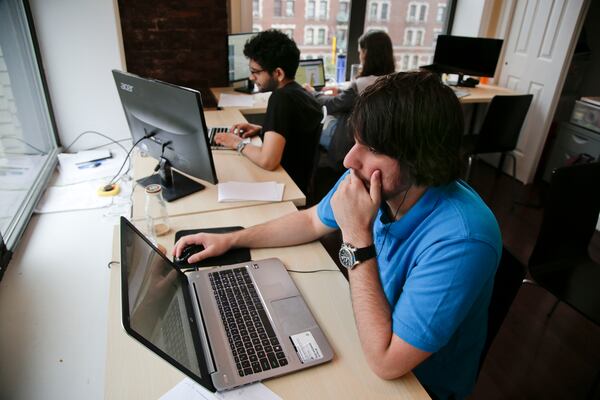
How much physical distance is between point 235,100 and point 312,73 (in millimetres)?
797

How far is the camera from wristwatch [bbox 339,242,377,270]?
1.01 meters

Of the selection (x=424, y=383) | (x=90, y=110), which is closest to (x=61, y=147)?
(x=90, y=110)

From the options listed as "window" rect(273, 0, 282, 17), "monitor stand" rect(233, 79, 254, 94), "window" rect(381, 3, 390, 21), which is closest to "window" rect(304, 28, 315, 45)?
"window" rect(273, 0, 282, 17)

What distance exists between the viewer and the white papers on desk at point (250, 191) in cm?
167

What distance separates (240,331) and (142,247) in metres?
0.32

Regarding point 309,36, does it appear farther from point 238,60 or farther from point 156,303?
point 156,303

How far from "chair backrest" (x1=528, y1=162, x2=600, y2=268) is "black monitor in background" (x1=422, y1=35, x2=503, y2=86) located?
2248mm

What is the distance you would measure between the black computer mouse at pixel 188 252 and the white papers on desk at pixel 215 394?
1.44 feet

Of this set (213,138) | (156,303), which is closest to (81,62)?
(213,138)

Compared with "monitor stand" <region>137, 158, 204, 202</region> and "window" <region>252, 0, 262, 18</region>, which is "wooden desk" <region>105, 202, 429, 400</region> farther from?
"window" <region>252, 0, 262, 18</region>

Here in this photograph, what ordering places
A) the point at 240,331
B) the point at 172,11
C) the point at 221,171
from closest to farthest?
the point at 240,331 → the point at 221,171 → the point at 172,11

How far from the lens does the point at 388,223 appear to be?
109 cm

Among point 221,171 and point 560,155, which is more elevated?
point 221,171

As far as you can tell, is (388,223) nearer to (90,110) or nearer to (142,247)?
(142,247)
